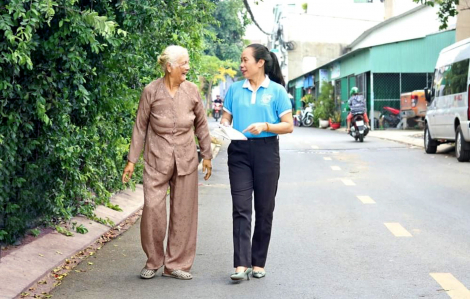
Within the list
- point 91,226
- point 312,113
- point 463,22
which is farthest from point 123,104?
point 312,113

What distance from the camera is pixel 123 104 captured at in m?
8.68

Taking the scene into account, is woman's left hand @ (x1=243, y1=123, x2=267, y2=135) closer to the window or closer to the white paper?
the white paper

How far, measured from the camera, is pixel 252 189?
6.79m

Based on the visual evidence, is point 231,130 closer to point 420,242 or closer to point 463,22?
point 420,242

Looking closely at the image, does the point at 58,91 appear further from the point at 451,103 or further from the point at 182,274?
the point at 451,103

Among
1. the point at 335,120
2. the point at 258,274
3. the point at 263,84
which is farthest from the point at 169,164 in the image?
the point at 335,120

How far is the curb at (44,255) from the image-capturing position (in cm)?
630

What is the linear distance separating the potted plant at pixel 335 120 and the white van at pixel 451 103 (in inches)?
844

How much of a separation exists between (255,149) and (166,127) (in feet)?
2.31

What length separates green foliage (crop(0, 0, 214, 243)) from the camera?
604 cm

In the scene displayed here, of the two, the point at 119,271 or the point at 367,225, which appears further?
the point at 367,225

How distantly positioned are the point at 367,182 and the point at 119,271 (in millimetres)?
7959

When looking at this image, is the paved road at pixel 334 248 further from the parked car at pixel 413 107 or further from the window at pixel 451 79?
the parked car at pixel 413 107

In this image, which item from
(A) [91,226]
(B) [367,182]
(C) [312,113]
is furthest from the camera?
(C) [312,113]
